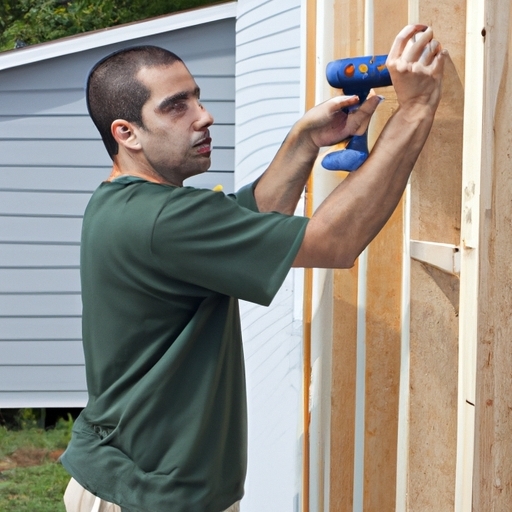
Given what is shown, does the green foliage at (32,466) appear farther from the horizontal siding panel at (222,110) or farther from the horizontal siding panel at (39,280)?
the horizontal siding panel at (222,110)

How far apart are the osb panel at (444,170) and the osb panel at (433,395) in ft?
0.37

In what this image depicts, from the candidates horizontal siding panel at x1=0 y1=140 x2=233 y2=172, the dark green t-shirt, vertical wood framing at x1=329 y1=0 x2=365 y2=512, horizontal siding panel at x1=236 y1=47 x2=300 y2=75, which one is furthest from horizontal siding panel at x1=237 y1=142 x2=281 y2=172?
the dark green t-shirt

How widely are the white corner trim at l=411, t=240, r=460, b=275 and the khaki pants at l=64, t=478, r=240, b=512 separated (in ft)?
3.13

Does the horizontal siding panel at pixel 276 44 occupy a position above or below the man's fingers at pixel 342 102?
above

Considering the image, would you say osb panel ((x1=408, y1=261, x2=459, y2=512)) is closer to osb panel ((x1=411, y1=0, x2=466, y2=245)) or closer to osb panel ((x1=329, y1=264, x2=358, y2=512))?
osb panel ((x1=411, y1=0, x2=466, y2=245))

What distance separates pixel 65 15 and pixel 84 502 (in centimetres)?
1601

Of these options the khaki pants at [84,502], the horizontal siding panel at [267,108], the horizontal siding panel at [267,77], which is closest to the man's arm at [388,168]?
the khaki pants at [84,502]

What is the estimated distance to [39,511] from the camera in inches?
254

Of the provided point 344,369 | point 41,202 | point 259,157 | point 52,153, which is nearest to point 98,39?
point 52,153

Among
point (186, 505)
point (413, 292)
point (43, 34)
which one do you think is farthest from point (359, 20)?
point (43, 34)

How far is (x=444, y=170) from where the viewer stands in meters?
2.07

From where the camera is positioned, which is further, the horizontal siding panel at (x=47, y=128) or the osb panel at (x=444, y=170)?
the horizontal siding panel at (x=47, y=128)

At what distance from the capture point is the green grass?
21.7ft

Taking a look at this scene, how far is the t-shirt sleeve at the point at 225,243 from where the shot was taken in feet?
6.34
